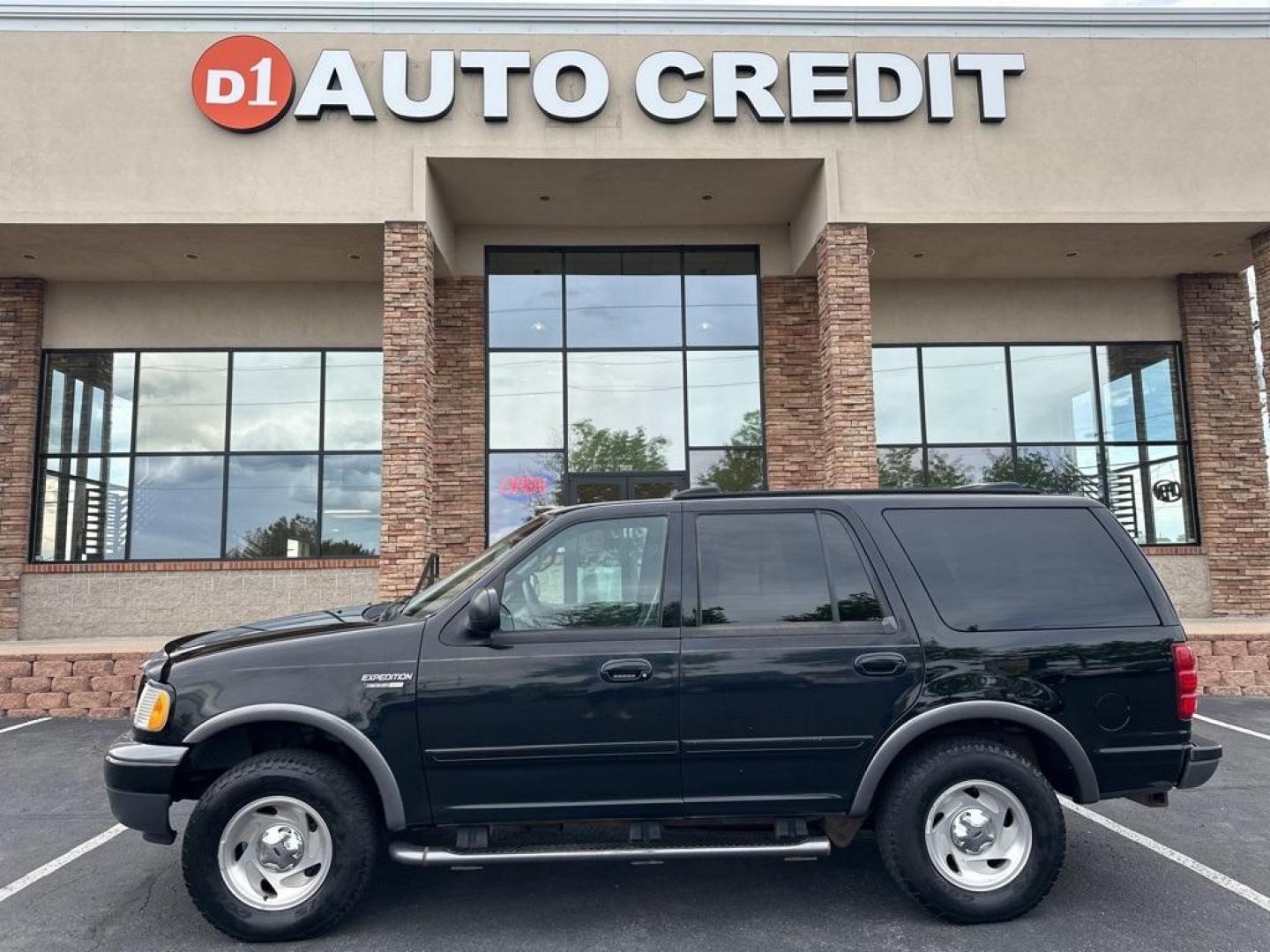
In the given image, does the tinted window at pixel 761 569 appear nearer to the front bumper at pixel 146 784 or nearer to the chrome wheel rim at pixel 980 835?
the chrome wheel rim at pixel 980 835

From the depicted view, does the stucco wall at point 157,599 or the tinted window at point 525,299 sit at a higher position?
the tinted window at point 525,299

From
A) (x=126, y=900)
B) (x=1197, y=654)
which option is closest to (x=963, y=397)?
(x=1197, y=654)

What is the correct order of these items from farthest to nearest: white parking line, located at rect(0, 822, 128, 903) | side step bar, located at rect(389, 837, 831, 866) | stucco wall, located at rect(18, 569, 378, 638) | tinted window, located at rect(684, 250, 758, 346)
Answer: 1. tinted window, located at rect(684, 250, 758, 346)
2. stucco wall, located at rect(18, 569, 378, 638)
3. white parking line, located at rect(0, 822, 128, 903)
4. side step bar, located at rect(389, 837, 831, 866)

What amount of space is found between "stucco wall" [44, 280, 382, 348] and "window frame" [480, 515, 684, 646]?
10.9 meters

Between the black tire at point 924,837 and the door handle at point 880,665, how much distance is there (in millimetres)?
442

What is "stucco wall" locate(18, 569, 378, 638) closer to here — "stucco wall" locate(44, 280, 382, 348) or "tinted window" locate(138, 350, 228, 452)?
"tinted window" locate(138, 350, 228, 452)

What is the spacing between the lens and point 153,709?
12.3 feet

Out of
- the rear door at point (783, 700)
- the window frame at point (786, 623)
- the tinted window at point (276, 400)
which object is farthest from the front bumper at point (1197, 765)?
the tinted window at point (276, 400)

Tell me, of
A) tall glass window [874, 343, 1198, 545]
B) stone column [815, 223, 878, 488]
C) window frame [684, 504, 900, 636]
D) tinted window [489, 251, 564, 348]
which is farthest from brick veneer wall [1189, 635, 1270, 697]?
tinted window [489, 251, 564, 348]

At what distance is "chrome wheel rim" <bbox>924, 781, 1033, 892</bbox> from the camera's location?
3762mm

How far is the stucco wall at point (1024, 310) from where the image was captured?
14125 mm

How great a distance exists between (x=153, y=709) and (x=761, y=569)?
289cm

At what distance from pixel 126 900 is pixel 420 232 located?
8.98 metres

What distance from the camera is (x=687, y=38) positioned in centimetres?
1159
